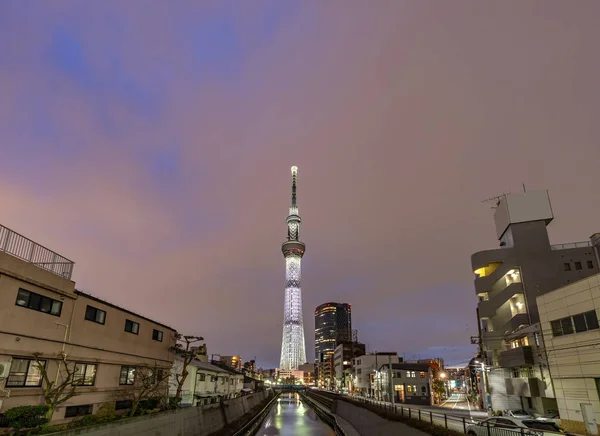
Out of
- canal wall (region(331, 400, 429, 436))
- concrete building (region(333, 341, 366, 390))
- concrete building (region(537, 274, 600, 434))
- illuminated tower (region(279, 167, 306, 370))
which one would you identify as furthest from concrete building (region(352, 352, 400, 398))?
illuminated tower (region(279, 167, 306, 370))

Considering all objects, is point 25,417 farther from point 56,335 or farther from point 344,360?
point 344,360

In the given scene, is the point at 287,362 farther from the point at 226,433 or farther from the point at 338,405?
the point at 226,433

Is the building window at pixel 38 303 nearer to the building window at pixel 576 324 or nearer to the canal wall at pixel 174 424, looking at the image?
the canal wall at pixel 174 424

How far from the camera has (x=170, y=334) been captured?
3491cm

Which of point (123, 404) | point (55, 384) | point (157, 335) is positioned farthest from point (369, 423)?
point (55, 384)

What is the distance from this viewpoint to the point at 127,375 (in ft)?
86.5

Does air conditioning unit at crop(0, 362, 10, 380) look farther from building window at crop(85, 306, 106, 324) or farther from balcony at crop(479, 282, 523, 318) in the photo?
balcony at crop(479, 282, 523, 318)

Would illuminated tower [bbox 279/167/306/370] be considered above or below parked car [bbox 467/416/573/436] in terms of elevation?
above

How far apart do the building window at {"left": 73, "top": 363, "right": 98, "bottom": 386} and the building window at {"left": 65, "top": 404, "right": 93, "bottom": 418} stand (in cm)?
117

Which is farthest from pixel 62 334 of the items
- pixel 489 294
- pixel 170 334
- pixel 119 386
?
pixel 489 294

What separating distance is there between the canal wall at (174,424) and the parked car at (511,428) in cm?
1621

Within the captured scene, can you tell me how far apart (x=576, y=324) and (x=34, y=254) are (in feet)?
110

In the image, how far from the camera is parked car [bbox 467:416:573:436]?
13.8 meters

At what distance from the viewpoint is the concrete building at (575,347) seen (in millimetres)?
24156
